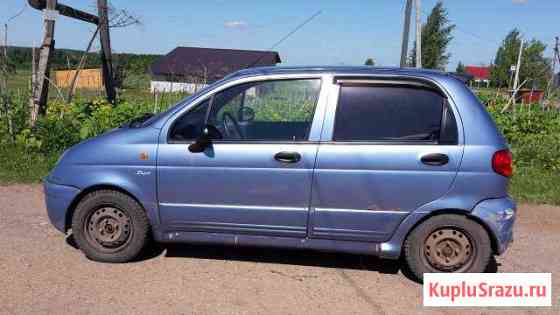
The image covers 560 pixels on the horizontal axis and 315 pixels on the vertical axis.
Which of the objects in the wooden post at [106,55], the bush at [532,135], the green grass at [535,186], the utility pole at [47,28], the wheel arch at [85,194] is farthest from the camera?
the wooden post at [106,55]

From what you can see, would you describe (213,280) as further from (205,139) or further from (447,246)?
(447,246)

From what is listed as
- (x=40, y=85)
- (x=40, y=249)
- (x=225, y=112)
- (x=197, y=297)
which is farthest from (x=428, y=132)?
(x=40, y=85)

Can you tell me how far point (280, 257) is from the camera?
457 centimetres

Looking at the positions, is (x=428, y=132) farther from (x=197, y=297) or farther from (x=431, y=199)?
(x=197, y=297)

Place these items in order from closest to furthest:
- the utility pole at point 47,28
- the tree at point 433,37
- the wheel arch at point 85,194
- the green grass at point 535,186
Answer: the wheel arch at point 85,194 → the green grass at point 535,186 → the utility pole at point 47,28 → the tree at point 433,37

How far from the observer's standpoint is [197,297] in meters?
3.71

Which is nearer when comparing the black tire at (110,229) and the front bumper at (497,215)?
the front bumper at (497,215)

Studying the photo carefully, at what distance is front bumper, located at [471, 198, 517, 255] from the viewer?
3.84 m

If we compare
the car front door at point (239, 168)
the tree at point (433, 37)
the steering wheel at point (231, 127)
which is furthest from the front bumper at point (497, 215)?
the tree at point (433, 37)

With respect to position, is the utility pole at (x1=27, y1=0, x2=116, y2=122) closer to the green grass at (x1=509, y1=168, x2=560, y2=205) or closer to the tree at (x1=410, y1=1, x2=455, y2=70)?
the green grass at (x1=509, y1=168, x2=560, y2=205)

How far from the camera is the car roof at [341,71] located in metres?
4.07


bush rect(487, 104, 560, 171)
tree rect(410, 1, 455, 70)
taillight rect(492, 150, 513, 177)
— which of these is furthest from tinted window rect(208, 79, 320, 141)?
tree rect(410, 1, 455, 70)

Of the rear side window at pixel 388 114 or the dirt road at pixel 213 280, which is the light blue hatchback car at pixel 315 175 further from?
the dirt road at pixel 213 280

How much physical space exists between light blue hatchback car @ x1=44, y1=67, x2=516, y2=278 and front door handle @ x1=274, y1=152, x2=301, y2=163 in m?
0.01
